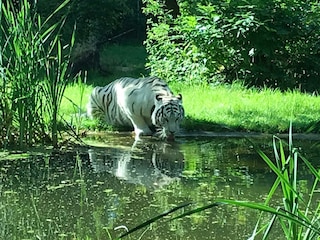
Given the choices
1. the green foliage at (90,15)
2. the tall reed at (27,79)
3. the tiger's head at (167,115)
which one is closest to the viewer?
the tall reed at (27,79)

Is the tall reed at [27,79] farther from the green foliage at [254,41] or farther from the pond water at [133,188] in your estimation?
the green foliage at [254,41]

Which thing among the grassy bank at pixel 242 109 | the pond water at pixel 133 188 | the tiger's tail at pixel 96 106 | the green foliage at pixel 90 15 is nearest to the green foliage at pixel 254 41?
the grassy bank at pixel 242 109

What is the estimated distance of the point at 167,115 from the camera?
5.70m

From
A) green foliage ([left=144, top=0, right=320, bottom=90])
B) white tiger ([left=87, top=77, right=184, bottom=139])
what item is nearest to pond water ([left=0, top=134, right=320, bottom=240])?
white tiger ([left=87, top=77, right=184, bottom=139])

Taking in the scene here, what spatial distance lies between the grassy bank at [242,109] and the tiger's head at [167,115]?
1.93 ft

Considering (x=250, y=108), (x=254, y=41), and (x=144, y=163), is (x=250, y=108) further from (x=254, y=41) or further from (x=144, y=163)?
(x=144, y=163)

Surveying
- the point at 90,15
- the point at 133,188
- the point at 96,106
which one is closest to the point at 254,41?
the point at 96,106

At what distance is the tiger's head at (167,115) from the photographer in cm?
571

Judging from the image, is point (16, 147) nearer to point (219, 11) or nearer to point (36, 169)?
point (36, 169)

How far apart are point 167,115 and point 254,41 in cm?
352

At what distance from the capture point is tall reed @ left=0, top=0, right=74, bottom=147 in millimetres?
4762

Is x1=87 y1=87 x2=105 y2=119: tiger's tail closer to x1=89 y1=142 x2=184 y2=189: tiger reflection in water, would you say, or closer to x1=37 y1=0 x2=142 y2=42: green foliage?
x1=89 y1=142 x2=184 y2=189: tiger reflection in water

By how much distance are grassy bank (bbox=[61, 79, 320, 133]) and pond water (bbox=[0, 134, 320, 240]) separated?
60cm

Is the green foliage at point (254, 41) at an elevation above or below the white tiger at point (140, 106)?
above
